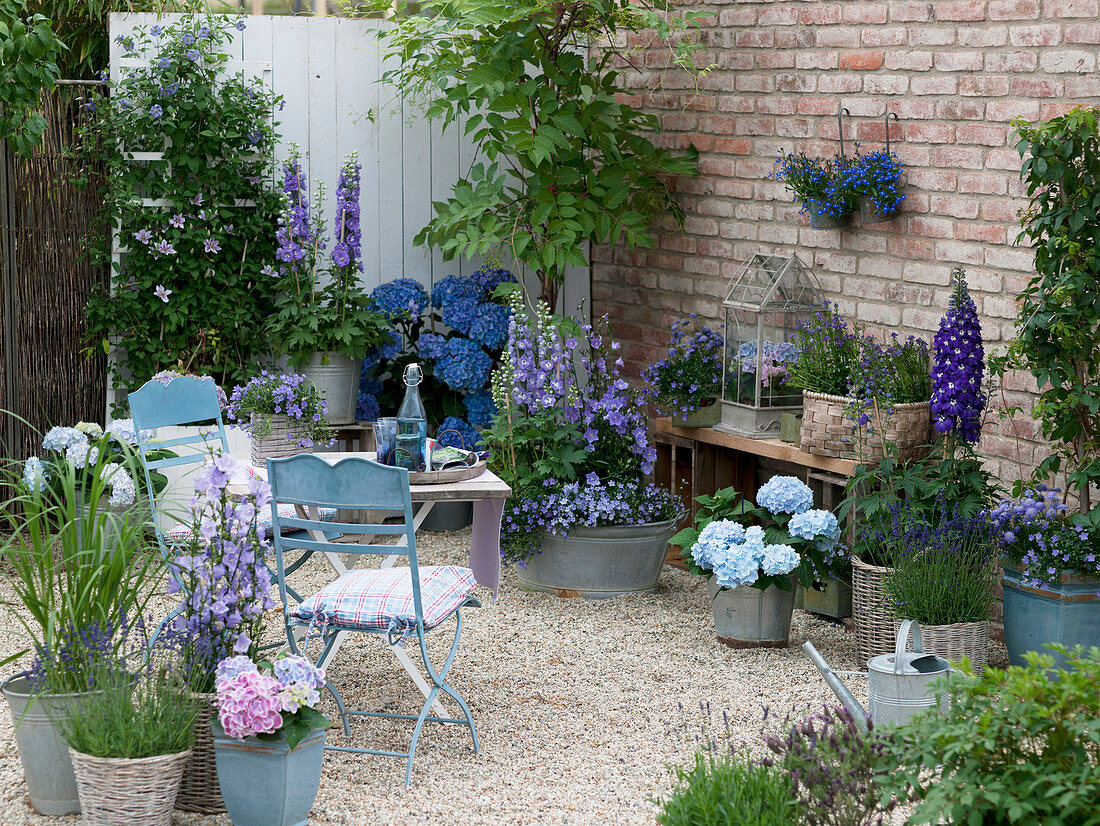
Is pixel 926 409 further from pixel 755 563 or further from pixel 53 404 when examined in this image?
pixel 53 404

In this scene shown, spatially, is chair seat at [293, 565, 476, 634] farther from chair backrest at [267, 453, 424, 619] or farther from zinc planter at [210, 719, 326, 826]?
zinc planter at [210, 719, 326, 826]

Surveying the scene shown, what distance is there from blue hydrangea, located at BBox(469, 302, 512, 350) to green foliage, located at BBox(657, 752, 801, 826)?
11.4 ft

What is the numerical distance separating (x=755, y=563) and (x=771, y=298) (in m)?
1.17

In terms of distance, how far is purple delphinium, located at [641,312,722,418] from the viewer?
16.9 ft

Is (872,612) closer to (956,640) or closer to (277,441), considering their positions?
(956,640)

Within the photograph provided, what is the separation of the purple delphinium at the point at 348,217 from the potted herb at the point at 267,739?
3022 mm

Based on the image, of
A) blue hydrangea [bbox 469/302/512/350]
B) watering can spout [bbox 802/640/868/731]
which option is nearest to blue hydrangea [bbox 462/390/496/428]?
blue hydrangea [bbox 469/302/512/350]

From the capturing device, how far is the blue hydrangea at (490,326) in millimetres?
5918

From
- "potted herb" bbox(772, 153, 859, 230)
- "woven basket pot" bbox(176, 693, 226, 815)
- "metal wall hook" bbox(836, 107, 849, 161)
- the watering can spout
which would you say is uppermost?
"metal wall hook" bbox(836, 107, 849, 161)

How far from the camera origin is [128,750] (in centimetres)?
281

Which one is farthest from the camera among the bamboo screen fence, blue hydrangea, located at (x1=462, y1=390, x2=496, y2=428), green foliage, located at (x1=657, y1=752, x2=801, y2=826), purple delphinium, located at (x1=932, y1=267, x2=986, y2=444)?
blue hydrangea, located at (x1=462, y1=390, x2=496, y2=428)

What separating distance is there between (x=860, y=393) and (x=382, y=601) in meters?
1.94

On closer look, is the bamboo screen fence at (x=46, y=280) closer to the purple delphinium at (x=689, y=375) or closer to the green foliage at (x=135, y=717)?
the purple delphinium at (x=689, y=375)

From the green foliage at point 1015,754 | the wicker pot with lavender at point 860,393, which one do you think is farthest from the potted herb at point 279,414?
the green foliage at point 1015,754
